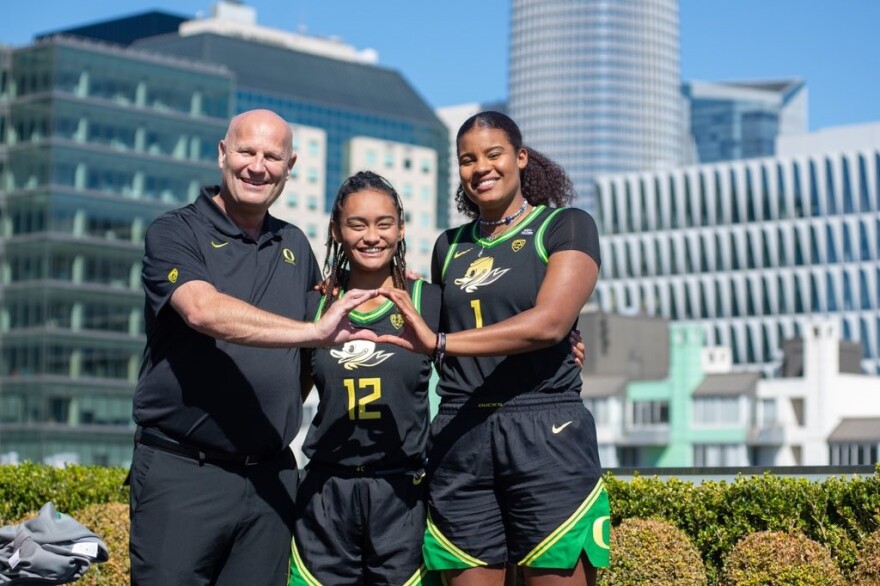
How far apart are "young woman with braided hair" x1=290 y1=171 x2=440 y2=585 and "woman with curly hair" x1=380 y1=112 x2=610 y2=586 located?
5.2 inches

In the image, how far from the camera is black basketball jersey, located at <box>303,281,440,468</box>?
19.4ft

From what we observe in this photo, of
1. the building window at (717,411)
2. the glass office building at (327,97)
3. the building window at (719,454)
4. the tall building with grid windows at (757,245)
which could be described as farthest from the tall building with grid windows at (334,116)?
the building window at (719,454)

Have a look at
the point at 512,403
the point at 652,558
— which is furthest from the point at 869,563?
the point at 512,403

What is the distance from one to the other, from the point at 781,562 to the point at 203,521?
3868 millimetres

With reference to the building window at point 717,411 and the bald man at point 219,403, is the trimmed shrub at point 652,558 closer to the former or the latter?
the bald man at point 219,403

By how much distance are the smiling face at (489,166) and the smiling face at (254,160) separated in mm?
736

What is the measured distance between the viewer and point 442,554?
18.8 ft

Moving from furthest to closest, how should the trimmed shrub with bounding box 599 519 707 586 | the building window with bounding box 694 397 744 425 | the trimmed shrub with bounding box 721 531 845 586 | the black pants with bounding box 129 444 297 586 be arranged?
the building window with bounding box 694 397 744 425
the trimmed shrub with bounding box 599 519 707 586
the trimmed shrub with bounding box 721 531 845 586
the black pants with bounding box 129 444 297 586

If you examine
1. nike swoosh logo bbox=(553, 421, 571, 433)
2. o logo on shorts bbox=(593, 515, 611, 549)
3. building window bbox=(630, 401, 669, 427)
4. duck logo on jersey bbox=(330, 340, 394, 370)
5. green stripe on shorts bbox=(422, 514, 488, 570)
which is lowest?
building window bbox=(630, 401, 669, 427)

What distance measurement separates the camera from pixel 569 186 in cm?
638

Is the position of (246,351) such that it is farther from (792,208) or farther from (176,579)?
(792,208)

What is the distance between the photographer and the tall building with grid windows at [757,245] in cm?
11388

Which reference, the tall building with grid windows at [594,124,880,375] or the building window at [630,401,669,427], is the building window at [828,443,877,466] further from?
the tall building with grid windows at [594,124,880,375]

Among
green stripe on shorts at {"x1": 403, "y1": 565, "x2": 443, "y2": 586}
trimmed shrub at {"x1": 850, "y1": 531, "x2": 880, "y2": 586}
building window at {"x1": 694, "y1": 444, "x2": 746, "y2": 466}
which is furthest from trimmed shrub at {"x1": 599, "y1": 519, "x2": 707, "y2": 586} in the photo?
building window at {"x1": 694, "y1": 444, "x2": 746, "y2": 466}
